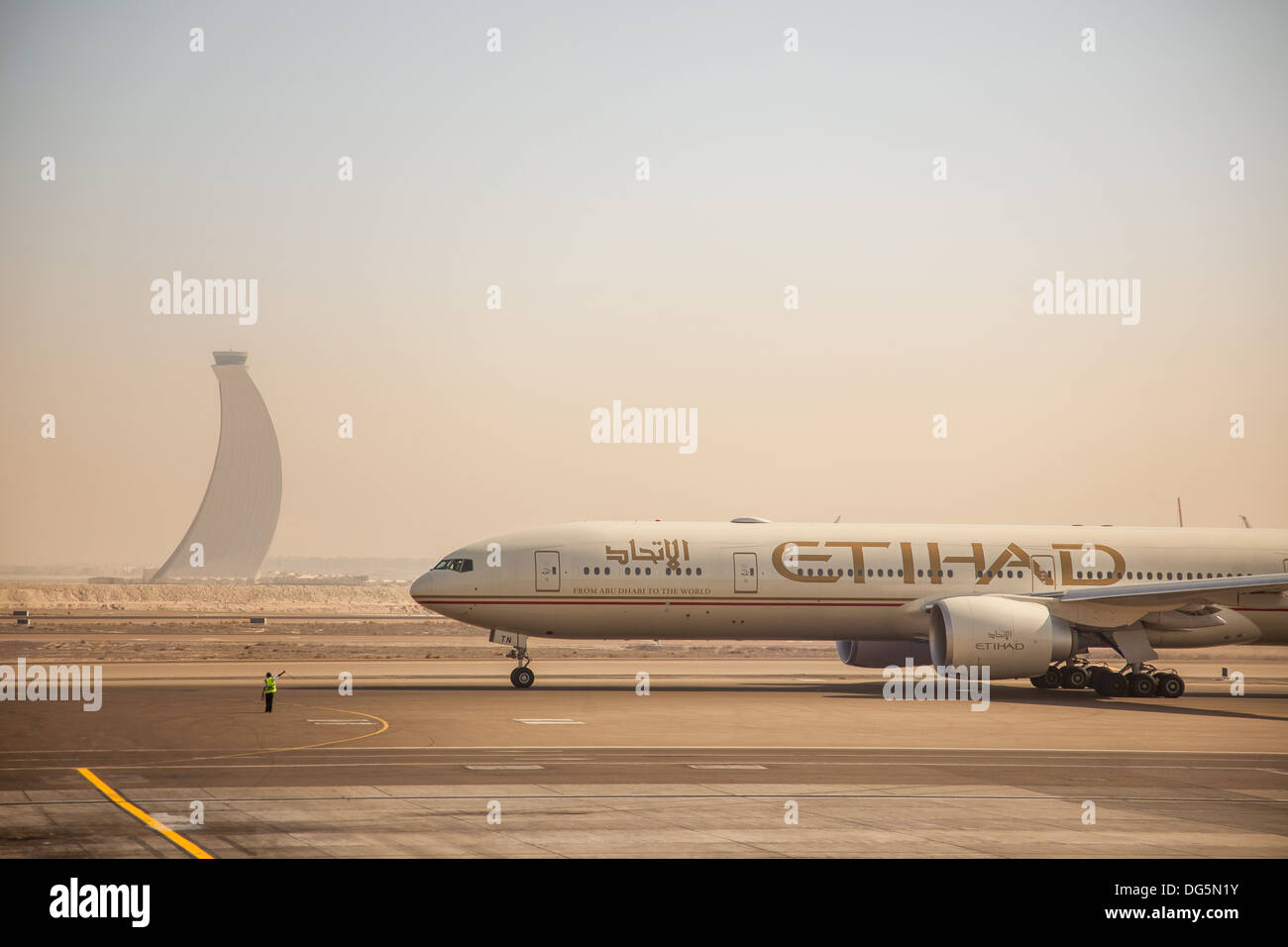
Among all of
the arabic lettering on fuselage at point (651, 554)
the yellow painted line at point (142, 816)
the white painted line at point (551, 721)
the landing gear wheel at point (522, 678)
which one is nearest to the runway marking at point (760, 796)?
the yellow painted line at point (142, 816)

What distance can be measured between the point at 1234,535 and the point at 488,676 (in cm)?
2770

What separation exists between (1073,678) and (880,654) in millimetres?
6921

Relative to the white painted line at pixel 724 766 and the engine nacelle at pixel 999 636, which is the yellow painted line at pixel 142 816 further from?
the engine nacelle at pixel 999 636

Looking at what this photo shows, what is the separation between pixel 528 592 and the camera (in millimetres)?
39969

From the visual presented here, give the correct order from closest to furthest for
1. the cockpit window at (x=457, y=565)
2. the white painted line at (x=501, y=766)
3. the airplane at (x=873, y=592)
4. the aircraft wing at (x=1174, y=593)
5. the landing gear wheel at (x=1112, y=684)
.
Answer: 1. the white painted line at (x=501, y=766)
2. the aircraft wing at (x=1174, y=593)
3. the airplane at (x=873, y=592)
4. the cockpit window at (x=457, y=565)
5. the landing gear wheel at (x=1112, y=684)

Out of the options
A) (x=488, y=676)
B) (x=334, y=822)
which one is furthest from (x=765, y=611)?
(x=334, y=822)

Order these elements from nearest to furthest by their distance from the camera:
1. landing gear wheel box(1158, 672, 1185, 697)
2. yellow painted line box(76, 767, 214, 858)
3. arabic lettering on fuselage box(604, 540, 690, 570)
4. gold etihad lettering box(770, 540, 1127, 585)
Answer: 1. yellow painted line box(76, 767, 214, 858)
2. arabic lettering on fuselage box(604, 540, 690, 570)
3. landing gear wheel box(1158, 672, 1185, 697)
4. gold etihad lettering box(770, 540, 1127, 585)

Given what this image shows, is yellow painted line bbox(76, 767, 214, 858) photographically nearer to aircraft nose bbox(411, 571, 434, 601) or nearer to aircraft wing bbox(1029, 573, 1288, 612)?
aircraft nose bbox(411, 571, 434, 601)

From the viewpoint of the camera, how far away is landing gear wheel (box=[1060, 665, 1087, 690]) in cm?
4184

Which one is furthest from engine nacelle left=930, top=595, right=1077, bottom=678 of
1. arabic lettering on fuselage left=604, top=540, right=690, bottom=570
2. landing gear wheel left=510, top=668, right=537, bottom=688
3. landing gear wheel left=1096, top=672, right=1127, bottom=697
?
landing gear wheel left=510, top=668, right=537, bottom=688

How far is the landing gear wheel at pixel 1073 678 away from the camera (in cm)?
4184

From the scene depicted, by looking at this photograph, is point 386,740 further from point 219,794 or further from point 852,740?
point 852,740

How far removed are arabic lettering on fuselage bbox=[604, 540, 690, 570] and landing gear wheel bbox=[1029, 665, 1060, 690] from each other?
13063mm

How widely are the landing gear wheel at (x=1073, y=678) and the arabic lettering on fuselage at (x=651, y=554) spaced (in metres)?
13.6
